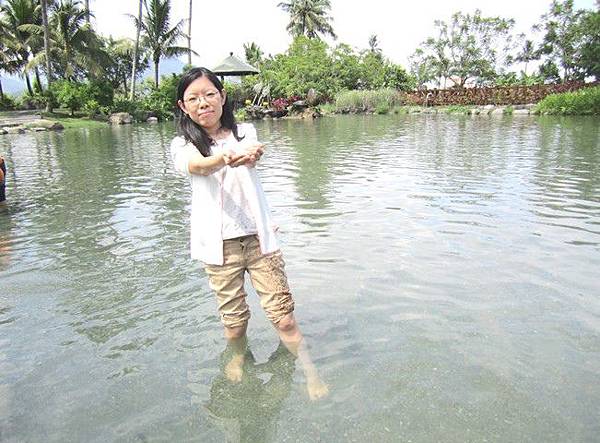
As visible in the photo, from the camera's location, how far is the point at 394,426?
246cm

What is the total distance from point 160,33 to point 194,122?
3653 cm

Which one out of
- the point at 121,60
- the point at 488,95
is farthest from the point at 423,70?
the point at 121,60

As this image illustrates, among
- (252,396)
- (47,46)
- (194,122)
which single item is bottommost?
(252,396)

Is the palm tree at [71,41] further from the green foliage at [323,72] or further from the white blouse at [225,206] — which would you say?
the white blouse at [225,206]

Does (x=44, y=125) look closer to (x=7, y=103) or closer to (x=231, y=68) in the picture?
(x=231, y=68)

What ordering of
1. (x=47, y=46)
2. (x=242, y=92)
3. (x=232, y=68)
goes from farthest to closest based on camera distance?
1. (x=242, y=92)
2. (x=232, y=68)
3. (x=47, y=46)

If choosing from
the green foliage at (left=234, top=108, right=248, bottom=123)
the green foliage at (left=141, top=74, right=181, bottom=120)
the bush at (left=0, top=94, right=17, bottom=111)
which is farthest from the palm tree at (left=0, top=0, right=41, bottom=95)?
the green foliage at (left=234, top=108, right=248, bottom=123)

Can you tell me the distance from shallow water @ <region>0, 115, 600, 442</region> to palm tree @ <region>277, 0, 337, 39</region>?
4706 centimetres

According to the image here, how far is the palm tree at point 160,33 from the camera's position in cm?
3428

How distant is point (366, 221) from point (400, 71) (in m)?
42.9

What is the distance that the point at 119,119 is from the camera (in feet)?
95.5

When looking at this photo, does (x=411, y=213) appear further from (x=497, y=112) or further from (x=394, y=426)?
(x=497, y=112)

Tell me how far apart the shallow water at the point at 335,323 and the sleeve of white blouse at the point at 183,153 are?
51.3 inches

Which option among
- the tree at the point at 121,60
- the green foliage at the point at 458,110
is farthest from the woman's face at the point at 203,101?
the tree at the point at 121,60
